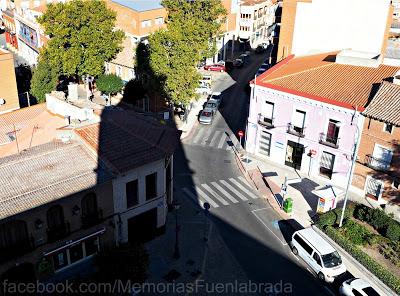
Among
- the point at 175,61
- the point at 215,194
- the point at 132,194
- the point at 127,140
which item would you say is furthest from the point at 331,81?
the point at 132,194

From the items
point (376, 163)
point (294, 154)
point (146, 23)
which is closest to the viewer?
point (376, 163)

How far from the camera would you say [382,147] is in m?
39.9

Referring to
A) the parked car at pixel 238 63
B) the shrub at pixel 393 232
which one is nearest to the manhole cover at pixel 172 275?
the shrub at pixel 393 232

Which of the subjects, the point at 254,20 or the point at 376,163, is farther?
the point at 254,20

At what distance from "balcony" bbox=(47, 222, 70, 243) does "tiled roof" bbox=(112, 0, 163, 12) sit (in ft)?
156

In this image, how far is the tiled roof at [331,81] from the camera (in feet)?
138

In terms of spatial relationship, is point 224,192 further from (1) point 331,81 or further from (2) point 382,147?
(1) point 331,81

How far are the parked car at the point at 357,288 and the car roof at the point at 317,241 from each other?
274 centimetres

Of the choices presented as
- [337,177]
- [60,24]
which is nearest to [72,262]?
[337,177]

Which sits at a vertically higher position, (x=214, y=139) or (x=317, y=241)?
(x=214, y=139)

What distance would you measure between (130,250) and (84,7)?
137ft

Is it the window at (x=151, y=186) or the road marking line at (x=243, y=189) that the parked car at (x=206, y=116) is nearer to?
the road marking line at (x=243, y=189)

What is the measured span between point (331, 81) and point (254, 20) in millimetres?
55502

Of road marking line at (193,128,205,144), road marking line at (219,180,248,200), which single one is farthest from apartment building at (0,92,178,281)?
road marking line at (193,128,205,144)
